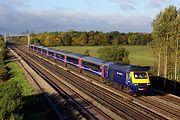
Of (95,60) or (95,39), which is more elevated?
(95,39)

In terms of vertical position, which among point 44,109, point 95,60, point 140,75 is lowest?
point 44,109

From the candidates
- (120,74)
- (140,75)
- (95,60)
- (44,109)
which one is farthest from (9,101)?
(95,60)

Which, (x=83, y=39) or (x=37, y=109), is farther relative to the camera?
(x=83, y=39)

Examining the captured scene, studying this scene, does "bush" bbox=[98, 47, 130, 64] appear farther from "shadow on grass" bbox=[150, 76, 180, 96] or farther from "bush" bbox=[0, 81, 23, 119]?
"bush" bbox=[0, 81, 23, 119]

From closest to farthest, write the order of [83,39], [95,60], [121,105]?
1. [121,105]
2. [95,60]
3. [83,39]

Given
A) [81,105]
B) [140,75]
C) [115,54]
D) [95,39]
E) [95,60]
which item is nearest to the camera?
[81,105]

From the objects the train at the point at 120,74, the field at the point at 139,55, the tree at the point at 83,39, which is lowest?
the field at the point at 139,55

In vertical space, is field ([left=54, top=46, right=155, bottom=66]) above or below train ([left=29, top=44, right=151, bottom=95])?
below

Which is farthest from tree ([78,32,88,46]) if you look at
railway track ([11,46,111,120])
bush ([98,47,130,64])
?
railway track ([11,46,111,120])

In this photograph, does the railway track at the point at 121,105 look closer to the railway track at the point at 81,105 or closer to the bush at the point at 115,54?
the railway track at the point at 81,105

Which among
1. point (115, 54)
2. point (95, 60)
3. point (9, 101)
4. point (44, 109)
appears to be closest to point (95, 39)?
point (115, 54)

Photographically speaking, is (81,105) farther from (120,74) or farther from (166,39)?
(166,39)

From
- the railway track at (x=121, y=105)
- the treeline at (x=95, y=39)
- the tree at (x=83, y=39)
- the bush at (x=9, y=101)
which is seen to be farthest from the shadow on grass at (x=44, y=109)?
the tree at (x=83, y=39)

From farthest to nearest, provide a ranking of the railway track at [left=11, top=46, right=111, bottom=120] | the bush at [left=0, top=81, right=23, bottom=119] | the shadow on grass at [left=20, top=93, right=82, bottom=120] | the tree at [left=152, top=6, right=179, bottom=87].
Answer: the tree at [left=152, top=6, right=179, bottom=87]
the railway track at [left=11, top=46, right=111, bottom=120]
the shadow on grass at [left=20, top=93, right=82, bottom=120]
the bush at [left=0, top=81, right=23, bottom=119]
